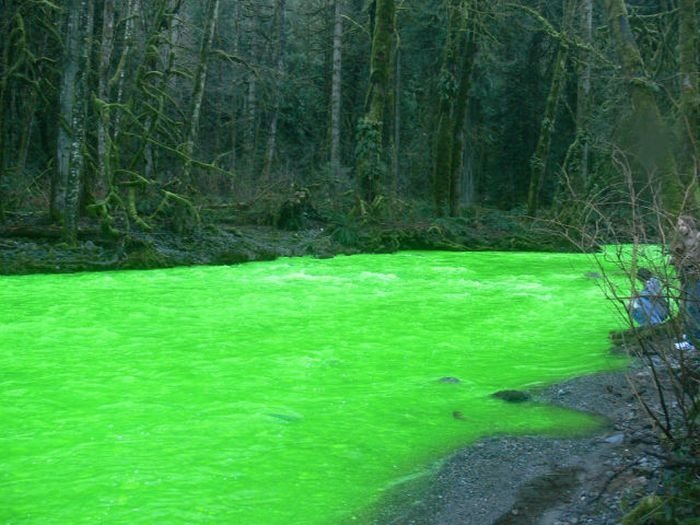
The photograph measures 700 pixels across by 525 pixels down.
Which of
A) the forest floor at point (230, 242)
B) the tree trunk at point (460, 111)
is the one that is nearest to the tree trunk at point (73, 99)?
the forest floor at point (230, 242)

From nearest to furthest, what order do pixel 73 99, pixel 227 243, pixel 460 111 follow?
1. pixel 73 99
2. pixel 227 243
3. pixel 460 111

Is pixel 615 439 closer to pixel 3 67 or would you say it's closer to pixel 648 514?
pixel 648 514

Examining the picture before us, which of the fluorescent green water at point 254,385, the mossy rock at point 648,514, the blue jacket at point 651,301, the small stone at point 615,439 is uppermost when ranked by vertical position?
the blue jacket at point 651,301

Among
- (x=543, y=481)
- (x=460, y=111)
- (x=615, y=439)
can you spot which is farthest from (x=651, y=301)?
(x=460, y=111)

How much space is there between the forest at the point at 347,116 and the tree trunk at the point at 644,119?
1.2 inches

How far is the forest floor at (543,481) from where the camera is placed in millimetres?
3979

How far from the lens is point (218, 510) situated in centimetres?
407

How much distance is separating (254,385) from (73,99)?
319 inches

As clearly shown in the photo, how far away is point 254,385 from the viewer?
6312mm

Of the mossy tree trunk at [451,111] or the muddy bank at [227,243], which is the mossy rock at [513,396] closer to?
the muddy bank at [227,243]

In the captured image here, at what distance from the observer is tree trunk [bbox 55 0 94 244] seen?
12.7 meters

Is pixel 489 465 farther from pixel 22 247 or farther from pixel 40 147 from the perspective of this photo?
pixel 40 147

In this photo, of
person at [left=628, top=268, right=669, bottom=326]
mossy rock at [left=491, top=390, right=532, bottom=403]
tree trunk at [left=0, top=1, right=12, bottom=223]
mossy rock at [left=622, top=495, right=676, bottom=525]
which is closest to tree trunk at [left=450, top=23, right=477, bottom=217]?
tree trunk at [left=0, top=1, right=12, bottom=223]

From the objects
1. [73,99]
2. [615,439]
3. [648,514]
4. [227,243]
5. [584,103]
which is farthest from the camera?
[584,103]
